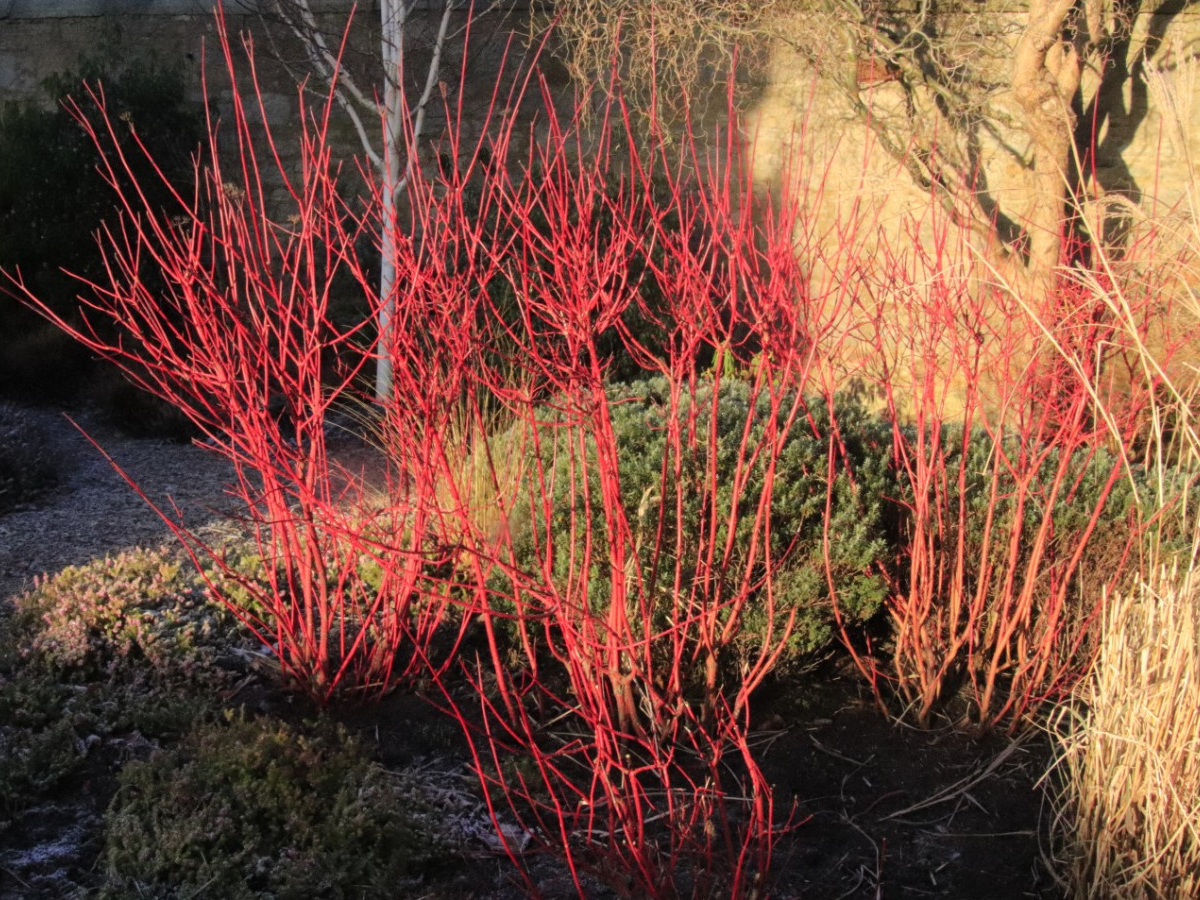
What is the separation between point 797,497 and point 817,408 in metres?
0.60

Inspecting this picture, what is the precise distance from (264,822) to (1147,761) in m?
1.94

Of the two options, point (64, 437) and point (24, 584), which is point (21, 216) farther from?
point (24, 584)

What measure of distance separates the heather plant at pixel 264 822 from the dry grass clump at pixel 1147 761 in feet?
4.71

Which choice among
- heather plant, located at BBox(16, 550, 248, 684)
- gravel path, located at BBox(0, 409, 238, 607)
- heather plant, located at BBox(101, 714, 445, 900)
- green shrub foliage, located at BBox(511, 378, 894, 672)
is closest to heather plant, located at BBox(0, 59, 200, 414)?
gravel path, located at BBox(0, 409, 238, 607)

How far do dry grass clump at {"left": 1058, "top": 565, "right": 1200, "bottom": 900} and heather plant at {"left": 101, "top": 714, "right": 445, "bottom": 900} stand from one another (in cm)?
144

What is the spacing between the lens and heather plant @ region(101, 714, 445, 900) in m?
2.46

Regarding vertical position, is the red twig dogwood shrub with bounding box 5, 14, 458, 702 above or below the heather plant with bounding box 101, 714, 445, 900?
above

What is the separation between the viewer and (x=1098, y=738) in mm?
2379

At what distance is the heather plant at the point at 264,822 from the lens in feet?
8.09

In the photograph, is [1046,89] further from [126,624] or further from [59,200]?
[59,200]

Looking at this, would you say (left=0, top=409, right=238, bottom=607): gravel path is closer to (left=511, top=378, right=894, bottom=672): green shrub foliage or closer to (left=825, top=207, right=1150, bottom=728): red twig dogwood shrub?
(left=511, top=378, right=894, bottom=672): green shrub foliage

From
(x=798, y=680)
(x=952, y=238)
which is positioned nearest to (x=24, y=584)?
(x=798, y=680)

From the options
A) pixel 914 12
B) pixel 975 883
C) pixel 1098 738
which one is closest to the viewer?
pixel 1098 738

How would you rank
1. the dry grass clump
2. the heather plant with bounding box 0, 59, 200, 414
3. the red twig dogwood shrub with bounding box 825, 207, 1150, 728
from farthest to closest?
the heather plant with bounding box 0, 59, 200, 414 → the red twig dogwood shrub with bounding box 825, 207, 1150, 728 → the dry grass clump
